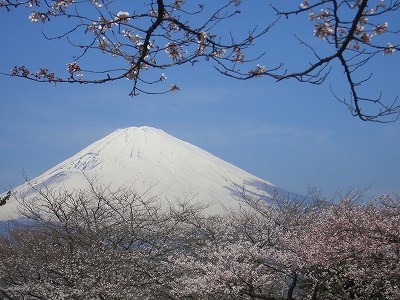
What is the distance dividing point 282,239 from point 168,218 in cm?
467

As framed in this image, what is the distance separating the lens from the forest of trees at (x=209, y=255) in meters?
8.00

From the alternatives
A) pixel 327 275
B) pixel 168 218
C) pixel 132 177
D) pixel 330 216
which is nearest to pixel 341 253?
pixel 327 275

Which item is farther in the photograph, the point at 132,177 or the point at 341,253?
the point at 132,177

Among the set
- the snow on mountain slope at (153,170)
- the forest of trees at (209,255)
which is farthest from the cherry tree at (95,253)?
the snow on mountain slope at (153,170)

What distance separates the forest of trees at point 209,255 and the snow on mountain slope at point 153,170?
135 ft

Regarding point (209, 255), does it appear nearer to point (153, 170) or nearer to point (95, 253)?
point (95, 253)

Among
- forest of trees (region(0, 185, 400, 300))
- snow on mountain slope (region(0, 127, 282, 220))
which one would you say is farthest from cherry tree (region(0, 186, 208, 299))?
snow on mountain slope (region(0, 127, 282, 220))

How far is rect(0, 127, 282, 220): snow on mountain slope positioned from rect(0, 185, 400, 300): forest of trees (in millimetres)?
41243

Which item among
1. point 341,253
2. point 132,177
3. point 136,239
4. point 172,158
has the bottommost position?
point 136,239

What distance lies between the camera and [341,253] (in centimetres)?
769

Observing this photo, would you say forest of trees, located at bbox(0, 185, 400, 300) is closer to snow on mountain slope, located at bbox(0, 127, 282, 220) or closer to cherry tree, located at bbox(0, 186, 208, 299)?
cherry tree, located at bbox(0, 186, 208, 299)

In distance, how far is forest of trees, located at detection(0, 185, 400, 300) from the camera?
26.2ft

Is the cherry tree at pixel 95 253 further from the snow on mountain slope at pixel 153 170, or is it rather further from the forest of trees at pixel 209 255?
the snow on mountain slope at pixel 153 170

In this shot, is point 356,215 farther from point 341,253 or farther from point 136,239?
point 136,239
